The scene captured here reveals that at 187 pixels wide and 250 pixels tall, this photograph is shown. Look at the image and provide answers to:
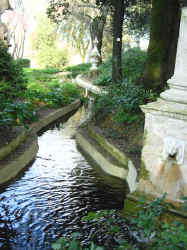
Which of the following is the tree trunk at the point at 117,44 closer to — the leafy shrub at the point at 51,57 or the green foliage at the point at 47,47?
the green foliage at the point at 47,47

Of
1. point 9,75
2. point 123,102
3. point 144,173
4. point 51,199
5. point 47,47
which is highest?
point 47,47

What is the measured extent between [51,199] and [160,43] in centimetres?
493

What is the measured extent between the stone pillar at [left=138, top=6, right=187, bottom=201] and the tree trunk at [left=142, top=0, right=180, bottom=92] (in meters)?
4.14

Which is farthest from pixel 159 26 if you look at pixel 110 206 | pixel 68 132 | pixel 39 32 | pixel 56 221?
pixel 39 32

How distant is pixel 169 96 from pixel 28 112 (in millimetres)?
6442

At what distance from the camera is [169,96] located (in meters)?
4.89

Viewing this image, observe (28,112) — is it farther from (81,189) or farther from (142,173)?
(142,173)

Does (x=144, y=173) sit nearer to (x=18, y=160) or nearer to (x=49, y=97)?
(x=18, y=160)

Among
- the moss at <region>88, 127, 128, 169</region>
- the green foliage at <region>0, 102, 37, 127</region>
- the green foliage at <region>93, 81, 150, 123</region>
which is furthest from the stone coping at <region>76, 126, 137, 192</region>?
the green foliage at <region>0, 102, 37, 127</region>

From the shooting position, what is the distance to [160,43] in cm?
893

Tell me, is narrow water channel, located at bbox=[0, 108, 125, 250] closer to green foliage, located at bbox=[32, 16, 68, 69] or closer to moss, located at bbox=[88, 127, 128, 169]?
moss, located at bbox=[88, 127, 128, 169]

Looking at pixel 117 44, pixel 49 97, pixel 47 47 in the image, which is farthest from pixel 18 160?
pixel 47 47

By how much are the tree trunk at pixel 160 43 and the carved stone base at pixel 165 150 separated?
4.14m

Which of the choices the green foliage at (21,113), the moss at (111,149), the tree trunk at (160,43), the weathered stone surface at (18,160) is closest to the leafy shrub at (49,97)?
the green foliage at (21,113)
